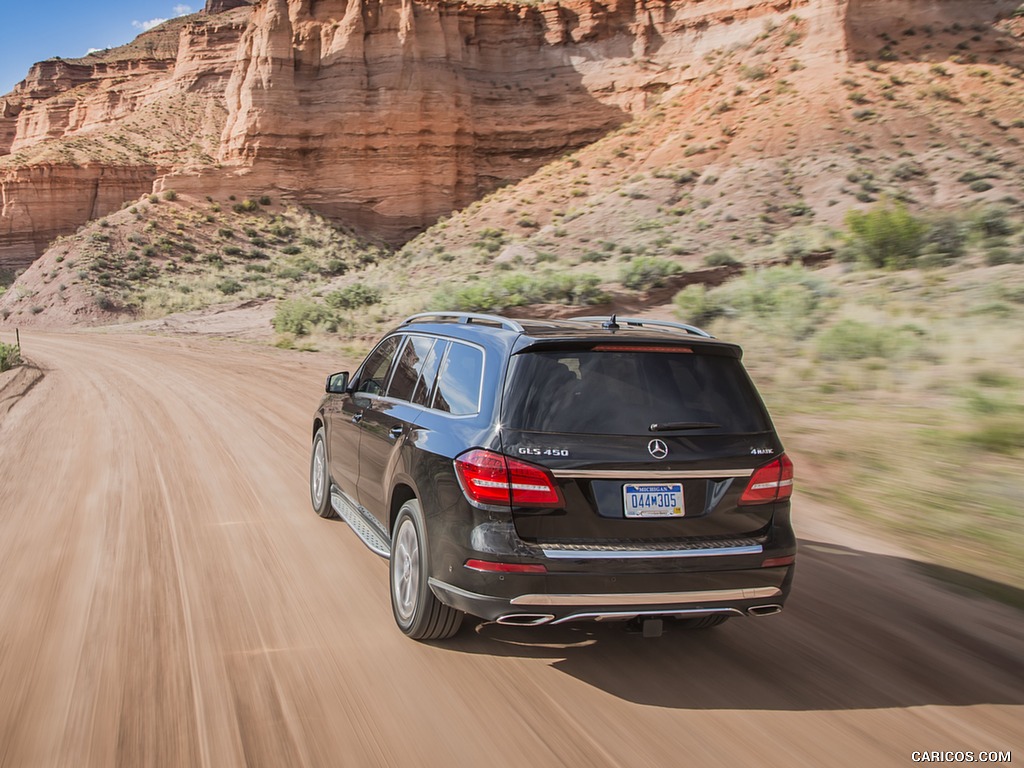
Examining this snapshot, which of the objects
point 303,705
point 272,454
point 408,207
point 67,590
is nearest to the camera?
point 303,705

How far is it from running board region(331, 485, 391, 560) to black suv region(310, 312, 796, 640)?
1.74 ft

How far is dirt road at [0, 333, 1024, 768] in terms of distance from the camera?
3.23 metres

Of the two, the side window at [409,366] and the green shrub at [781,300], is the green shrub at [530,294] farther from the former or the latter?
the side window at [409,366]

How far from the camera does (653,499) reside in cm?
359

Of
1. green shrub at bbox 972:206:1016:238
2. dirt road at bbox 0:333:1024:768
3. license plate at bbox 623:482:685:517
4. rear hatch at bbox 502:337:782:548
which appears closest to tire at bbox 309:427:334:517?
dirt road at bbox 0:333:1024:768

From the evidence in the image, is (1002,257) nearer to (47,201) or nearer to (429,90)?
(429,90)

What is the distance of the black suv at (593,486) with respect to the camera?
11.6ft

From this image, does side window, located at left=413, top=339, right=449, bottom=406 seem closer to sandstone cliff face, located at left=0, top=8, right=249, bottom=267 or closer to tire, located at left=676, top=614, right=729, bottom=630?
tire, located at left=676, top=614, right=729, bottom=630

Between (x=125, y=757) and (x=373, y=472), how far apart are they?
6.90ft

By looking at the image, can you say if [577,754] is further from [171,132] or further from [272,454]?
[171,132]

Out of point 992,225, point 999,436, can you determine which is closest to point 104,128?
point 992,225

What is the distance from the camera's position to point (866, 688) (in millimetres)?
3744

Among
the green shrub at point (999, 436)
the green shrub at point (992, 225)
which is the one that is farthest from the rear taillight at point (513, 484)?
the green shrub at point (992, 225)

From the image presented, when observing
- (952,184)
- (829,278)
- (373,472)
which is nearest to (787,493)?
(373,472)
